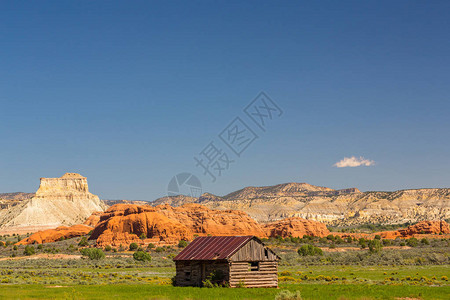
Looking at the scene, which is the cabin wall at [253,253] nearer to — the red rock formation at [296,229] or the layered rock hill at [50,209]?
the red rock formation at [296,229]

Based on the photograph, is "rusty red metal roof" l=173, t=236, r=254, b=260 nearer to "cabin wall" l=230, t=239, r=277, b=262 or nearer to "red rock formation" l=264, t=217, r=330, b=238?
"cabin wall" l=230, t=239, r=277, b=262

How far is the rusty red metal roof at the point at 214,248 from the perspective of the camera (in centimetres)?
3041

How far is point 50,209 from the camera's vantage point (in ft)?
520

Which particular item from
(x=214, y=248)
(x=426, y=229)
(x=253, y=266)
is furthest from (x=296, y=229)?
(x=214, y=248)

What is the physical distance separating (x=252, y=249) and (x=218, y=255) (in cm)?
227

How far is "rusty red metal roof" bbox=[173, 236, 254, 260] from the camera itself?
30406 mm

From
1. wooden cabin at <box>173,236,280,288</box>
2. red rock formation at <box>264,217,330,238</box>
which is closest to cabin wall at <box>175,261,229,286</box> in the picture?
wooden cabin at <box>173,236,280,288</box>

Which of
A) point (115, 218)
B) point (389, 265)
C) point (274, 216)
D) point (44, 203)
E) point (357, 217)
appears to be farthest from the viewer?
point (274, 216)

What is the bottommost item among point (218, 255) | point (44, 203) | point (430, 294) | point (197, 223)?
point (430, 294)

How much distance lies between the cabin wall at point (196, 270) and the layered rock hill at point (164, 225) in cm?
6116

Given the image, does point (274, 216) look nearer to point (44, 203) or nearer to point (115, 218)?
point (44, 203)

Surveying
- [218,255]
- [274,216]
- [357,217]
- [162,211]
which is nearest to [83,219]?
[162,211]

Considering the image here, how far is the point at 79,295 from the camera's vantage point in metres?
26.3

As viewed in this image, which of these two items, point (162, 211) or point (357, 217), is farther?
point (357, 217)
